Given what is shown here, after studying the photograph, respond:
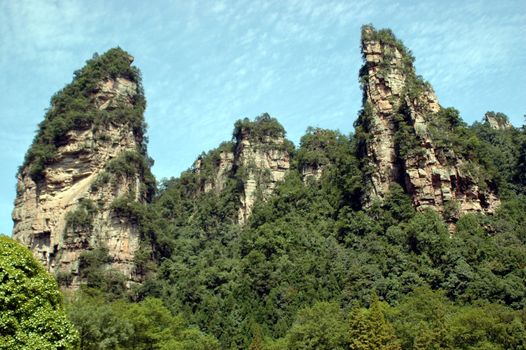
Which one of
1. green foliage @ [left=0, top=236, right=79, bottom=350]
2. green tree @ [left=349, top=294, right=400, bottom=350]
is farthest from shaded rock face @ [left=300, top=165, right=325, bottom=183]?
green foliage @ [left=0, top=236, right=79, bottom=350]

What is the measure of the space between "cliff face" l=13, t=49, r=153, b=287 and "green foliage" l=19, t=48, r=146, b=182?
5.1 inches

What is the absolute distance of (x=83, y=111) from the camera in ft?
261

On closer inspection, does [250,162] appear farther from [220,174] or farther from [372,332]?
[372,332]

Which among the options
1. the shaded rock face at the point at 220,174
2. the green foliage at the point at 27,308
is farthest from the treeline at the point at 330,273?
the green foliage at the point at 27,308

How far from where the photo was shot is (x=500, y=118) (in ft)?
348

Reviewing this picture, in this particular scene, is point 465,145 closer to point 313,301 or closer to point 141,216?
point 313,301

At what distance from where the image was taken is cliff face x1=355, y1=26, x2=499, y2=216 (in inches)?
2601

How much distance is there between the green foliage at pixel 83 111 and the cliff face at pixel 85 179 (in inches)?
5.1

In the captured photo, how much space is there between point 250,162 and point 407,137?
2643 cm

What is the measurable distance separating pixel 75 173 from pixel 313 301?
117 feet

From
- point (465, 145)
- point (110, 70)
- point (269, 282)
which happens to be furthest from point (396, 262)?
point (110, 70)

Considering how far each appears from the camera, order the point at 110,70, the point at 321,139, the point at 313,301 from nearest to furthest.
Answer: the point at 313,301
the point at 110,70
the point at 321,139

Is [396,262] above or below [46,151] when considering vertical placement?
below

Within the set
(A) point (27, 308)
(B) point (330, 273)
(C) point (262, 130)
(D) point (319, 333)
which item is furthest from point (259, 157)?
(A) point (27, 308)
